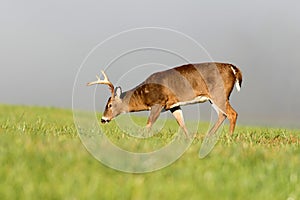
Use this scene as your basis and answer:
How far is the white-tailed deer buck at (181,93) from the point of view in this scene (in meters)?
16.8

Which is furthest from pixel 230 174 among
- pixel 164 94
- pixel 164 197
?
pixel 164 94

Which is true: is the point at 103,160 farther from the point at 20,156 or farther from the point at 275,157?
the point at 275,157

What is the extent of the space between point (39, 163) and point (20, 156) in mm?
470

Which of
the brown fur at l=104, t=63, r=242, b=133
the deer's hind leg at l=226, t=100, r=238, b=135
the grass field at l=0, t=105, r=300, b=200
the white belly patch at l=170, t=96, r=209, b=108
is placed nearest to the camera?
the grass field at l=0, t=105, r=300, b=200

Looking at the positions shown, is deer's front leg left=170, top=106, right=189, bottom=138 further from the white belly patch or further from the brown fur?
the white belly patch

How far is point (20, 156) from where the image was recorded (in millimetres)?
6938

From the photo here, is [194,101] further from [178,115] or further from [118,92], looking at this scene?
[118,92]

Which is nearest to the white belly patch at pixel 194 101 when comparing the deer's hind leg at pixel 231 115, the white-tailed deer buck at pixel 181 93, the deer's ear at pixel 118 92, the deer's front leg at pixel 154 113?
the white-tailed deer buck at pixel 181 93

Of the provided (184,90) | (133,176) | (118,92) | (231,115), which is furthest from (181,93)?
(133,176)

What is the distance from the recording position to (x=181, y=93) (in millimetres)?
17250

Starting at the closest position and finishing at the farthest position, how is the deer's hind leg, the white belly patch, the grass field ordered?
the grass field, the white belly patch, the deer's hind leg

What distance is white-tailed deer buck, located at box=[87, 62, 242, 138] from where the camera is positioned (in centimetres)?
1681

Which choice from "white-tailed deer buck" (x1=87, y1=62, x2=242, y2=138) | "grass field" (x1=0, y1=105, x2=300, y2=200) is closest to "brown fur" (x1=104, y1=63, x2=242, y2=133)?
"white-tailed deer buck" (x1=87, y1=62, x2=242, y2=138)

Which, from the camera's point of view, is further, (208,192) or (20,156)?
(20,156)
